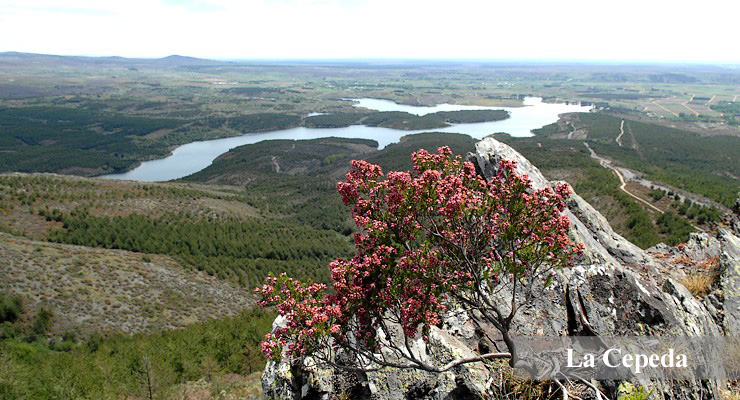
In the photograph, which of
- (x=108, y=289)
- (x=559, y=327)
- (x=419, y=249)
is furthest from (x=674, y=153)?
(x=419, y=249)

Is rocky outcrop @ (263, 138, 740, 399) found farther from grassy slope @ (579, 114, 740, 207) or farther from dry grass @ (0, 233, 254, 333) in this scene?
grassy slope @ (579, 114, 740, 207)

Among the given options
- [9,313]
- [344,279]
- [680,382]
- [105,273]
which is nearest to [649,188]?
[680,382]

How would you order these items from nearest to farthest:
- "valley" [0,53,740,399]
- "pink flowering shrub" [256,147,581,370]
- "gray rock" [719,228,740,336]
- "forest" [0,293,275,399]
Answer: "pink flowering shrub" [256,147,581,370], "gray rock" [719,228,740,336], "forest" [0,293,275,399], "valley" [0,53,740,399]

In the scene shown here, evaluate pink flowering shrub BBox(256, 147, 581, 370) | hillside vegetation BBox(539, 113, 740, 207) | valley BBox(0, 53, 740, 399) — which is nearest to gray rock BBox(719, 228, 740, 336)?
valley BBox(0, 53, 740, 399)

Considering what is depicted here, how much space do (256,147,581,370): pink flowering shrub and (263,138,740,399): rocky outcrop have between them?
1.88 metres

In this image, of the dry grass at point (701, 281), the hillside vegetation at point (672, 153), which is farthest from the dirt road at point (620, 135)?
the dry grass at point (701, 281)

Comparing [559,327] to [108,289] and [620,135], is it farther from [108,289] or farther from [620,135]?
[620,135]

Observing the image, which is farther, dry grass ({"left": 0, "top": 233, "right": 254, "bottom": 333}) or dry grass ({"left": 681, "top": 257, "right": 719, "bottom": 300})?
dry grass ({"left": 0, "top": 233, "right": 254, "bottom": 333})

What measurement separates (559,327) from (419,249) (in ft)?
15.0

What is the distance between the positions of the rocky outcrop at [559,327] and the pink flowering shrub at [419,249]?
6.16 ft

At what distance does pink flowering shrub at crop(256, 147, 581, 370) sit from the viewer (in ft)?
22.0

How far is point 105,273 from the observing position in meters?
42.8

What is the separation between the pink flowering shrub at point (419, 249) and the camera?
6.71 metres

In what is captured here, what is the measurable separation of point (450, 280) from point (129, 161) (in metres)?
201
